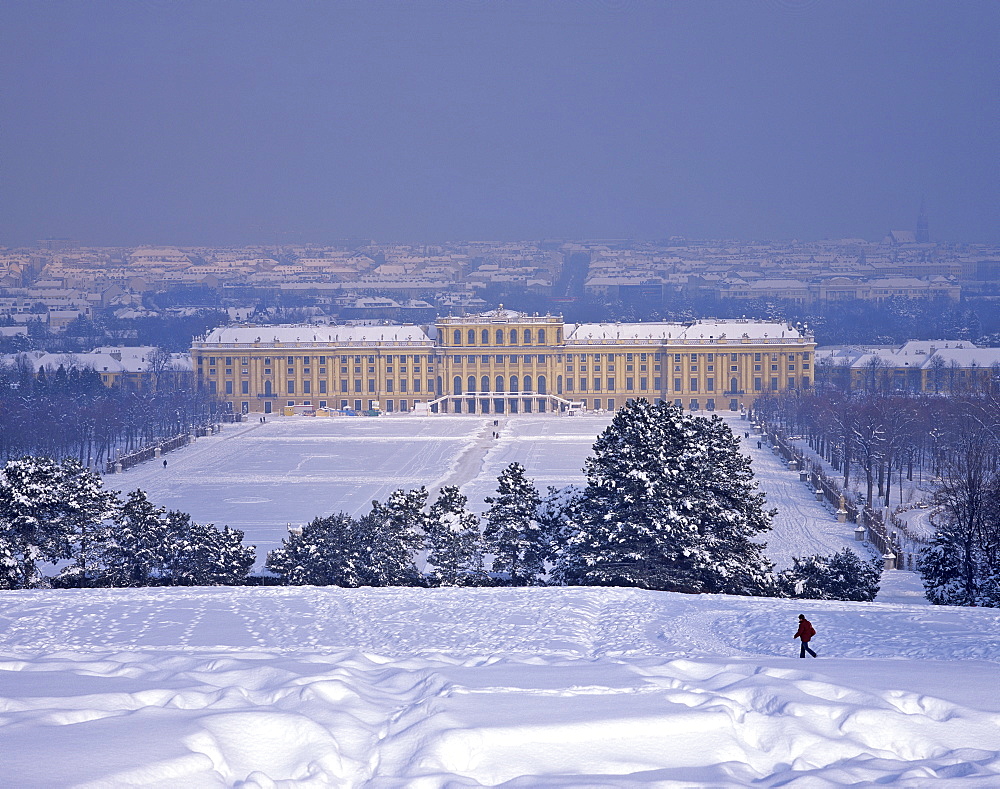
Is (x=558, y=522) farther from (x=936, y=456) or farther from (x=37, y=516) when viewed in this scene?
(x=936, y=456)

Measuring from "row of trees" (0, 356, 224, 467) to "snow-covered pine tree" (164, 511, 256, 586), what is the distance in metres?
25.4

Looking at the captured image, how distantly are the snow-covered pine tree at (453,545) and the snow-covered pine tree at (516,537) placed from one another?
28 centimetres

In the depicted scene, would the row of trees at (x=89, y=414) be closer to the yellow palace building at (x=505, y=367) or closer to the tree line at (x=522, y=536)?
the yellow palace building at (x=505, y=367)

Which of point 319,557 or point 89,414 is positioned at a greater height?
point 319,557

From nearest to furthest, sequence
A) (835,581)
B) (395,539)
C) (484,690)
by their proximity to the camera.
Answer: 1. (484,690)
2. (835,581)
3. (395,539)

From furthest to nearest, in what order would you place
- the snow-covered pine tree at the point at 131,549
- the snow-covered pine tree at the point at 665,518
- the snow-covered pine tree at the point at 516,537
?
the snow-covered pine tree at the point at 516,537 → the snow-covered pine tree at the point at 131,549 → the snow-covered pine tree at the point at 665,518

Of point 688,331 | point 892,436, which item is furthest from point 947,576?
point 688,331

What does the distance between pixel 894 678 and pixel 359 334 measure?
69.6 meters

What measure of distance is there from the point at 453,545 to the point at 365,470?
2463 centimetres

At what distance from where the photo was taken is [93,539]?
841 inches

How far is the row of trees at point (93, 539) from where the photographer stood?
67.7 feet

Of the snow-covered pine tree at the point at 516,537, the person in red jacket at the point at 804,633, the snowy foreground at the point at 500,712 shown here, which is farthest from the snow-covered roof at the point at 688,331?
the person in red jacket at the point at 804,633

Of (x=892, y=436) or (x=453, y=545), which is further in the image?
(x=892, y=436)

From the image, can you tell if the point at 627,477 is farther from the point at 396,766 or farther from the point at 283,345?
the point at 283,345
